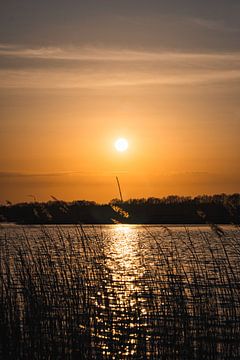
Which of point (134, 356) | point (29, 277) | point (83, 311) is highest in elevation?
point (29, 277)

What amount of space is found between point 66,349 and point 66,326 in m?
0.66

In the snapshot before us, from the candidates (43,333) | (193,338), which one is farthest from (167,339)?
(43,333)

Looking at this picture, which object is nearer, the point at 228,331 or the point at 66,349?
the point at 66,349

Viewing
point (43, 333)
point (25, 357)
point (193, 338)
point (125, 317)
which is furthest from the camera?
point (125, 317)

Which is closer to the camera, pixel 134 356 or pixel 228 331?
pixel 134 356

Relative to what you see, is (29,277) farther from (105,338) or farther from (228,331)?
(228,331)

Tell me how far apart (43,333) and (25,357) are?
74 centimetres

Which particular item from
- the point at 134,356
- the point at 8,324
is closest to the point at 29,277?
the point at 8,324

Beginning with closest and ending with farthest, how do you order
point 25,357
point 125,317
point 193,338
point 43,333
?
point 25,357 < point 43,333 < point 193,338 < point 125,317

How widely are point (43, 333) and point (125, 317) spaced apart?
2.15 meters

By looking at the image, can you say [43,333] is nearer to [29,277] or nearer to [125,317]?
[29,277]

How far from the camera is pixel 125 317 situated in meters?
12.3

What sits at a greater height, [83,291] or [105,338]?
[83,291]

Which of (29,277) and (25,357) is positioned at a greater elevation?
(29,277)
